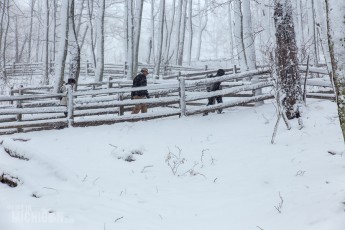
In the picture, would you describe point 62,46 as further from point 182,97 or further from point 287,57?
point 287,57

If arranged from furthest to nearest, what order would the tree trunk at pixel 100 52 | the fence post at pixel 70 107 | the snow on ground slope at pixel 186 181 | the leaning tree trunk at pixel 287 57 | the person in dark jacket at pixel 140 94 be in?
the tree trunk at pixel 100 52, the person in dark jacket at pixel 140 94, the fence post at pixel 70 107, the leaning tree trunk at pixel 287 57, the snow on ground slope at pixel 186 181

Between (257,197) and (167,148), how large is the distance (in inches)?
125

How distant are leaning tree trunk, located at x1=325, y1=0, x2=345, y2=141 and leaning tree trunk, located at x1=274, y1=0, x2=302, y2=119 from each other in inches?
178

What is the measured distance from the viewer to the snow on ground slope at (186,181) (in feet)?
14.9

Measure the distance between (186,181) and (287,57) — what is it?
3949 millimetres

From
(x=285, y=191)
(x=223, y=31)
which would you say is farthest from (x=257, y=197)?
(x=223, y=31)

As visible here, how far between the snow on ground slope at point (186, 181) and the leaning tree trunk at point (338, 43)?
131 centimetres

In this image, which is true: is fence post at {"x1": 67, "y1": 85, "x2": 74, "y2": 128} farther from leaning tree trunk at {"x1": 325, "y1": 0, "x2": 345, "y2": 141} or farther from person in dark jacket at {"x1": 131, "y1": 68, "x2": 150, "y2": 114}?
leaning tree trunk at {"x1": 325, "y1": 0, "x2": 345, "y2": 141}

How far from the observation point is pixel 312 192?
488cm

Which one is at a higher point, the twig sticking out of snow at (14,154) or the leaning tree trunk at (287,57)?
the leaning tree trunk at (287,57)

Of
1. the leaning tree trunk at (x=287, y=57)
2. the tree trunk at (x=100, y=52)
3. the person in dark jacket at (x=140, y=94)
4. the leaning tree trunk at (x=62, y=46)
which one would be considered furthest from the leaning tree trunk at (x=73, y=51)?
the leaning tree trunk at (x=287, y=57)

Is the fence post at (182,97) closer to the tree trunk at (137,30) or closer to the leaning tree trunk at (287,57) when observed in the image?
the leaning tree trunk at (287,57)

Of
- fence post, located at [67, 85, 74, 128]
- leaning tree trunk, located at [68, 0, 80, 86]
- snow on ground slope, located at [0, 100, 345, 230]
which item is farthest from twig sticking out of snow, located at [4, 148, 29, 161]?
leaning tree trunk, located at [68, 0, 80, 86]

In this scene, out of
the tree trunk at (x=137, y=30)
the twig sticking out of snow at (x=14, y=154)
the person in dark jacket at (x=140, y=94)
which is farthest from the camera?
the tree trunk at (x=137, y=30)
